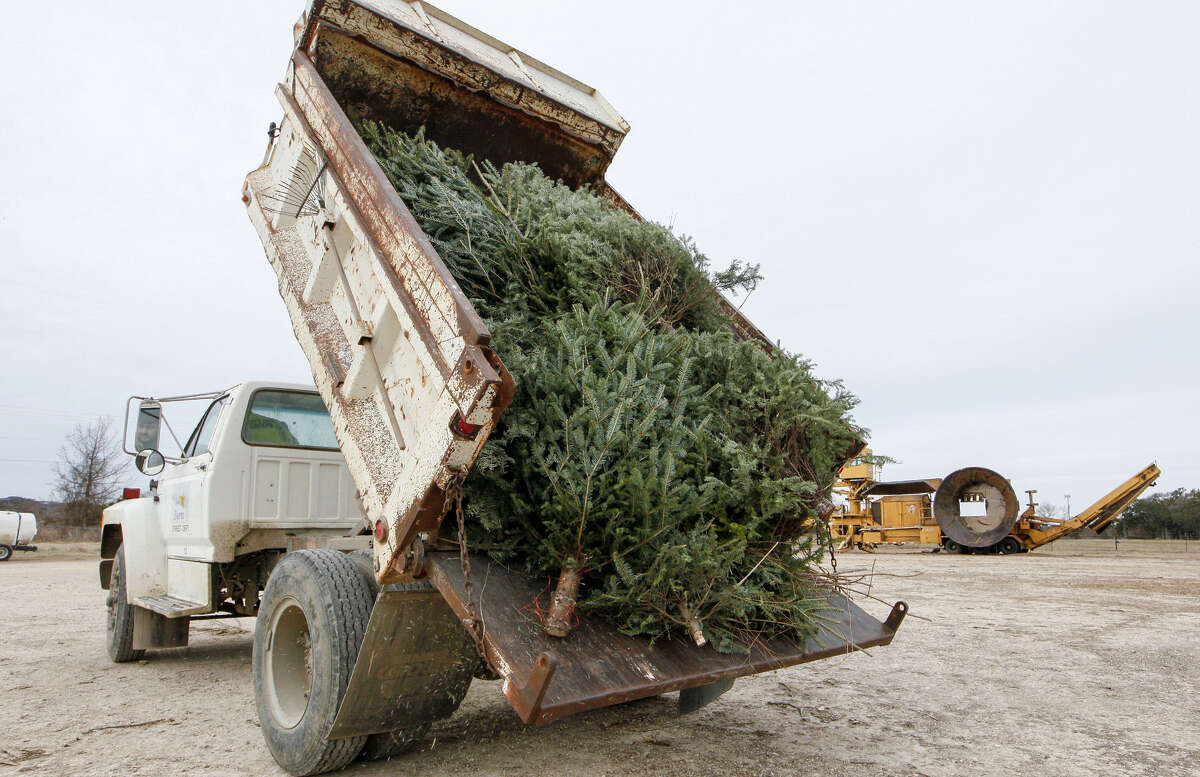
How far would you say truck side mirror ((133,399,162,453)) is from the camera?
493cm

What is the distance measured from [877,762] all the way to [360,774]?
2.16 m

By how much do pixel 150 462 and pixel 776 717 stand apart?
4.40 m

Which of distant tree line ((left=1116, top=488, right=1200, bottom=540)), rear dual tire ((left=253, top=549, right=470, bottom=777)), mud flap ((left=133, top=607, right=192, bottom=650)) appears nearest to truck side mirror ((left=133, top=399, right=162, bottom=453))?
mud flap ((left=133, top=607, right=192, bottom=650))

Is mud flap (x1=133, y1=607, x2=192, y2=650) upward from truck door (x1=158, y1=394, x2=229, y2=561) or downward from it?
downward

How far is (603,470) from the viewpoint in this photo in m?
2.54

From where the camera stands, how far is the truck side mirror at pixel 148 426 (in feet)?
16.2

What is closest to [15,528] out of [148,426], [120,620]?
[120,620]

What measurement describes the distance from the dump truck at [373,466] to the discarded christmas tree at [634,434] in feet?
0.59

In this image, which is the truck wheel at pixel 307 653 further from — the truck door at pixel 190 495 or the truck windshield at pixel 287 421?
the truck windshield at pixel 287 421

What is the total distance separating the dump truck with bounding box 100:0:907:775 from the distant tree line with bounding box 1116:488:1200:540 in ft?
126

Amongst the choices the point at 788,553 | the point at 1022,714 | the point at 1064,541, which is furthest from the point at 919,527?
the point at 788,553

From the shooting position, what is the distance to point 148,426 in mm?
4969

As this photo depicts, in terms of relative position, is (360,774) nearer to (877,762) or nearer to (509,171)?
(877,762)

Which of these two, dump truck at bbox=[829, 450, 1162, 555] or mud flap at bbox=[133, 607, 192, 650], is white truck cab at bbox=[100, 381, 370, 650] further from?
dump truck at bbox=[829, 450, 1162, 555]
